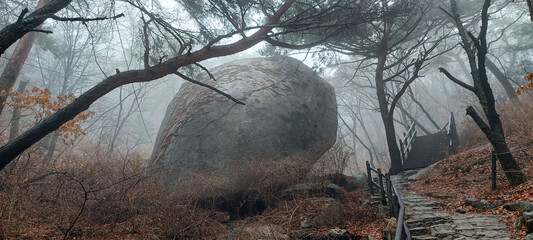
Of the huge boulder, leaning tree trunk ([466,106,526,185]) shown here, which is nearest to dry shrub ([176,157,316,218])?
the huge boulder

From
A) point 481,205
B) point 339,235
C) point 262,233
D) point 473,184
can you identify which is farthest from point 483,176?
point 262,233

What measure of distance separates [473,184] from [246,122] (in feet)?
20.9

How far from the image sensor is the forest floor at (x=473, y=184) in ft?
18.6

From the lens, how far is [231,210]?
26.4 feet

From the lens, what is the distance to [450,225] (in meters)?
5.30

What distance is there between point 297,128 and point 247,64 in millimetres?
3677

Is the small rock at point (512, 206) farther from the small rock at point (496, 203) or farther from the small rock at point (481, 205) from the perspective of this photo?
the small rock at point (481, 205)

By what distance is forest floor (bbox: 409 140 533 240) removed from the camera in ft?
18.6

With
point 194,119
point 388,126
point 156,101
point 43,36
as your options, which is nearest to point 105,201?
point 194,119

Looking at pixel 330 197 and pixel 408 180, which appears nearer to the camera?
pixel 330 197

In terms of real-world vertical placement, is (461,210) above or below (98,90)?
below

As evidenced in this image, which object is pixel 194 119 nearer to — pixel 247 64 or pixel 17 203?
pixel 247 64

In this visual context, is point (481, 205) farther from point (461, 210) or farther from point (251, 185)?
point (251, 185)

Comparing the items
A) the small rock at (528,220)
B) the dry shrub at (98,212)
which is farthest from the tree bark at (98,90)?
the small rock at (528,220)
